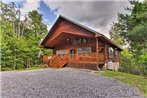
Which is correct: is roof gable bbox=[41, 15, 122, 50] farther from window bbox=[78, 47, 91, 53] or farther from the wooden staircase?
the wooden staircase

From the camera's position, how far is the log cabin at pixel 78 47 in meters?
16.0

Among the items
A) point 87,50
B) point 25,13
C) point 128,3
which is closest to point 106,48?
point 87,50

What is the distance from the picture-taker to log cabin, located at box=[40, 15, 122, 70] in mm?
16000

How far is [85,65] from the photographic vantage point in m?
16.2

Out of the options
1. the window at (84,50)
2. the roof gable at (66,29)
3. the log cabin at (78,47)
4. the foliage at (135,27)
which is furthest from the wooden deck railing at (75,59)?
the foliage at (135,27)

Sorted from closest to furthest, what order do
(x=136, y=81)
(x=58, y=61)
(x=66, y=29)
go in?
(x=136, y=81) → (x=58, y=61) → (x=66, y=29)

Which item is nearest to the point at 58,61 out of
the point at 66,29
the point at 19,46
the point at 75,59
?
the point at 75,59

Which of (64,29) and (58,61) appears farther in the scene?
(64,29)

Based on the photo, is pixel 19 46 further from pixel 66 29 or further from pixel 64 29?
pixel 66 29

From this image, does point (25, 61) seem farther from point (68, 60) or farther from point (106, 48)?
point (106, 48)

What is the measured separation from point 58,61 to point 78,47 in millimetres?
2764

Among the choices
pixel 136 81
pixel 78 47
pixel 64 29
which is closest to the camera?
pixel 136 81

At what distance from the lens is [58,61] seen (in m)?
18.0

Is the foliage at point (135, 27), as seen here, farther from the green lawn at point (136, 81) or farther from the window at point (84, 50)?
the green lawn at point (136, 81)
